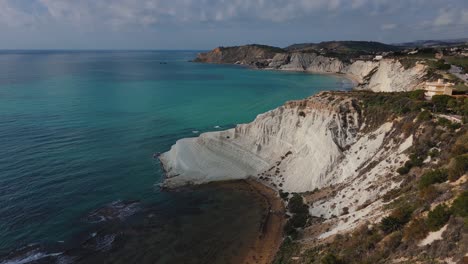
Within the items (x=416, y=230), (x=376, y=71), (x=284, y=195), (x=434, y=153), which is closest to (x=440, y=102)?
(x=434, y=153)

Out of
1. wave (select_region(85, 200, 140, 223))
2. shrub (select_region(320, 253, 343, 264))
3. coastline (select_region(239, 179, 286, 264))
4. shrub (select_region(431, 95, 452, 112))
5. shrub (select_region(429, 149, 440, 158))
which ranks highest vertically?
shrub (select_region(431, 95, 452, 112))

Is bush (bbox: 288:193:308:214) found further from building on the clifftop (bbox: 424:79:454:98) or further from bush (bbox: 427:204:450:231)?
building on the clifftop (bbox: 424:79:454:98)

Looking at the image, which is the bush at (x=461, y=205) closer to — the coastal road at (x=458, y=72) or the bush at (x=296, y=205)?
the bush at (x=296, y=205)

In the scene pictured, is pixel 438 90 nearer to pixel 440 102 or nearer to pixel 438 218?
pixel 440 102

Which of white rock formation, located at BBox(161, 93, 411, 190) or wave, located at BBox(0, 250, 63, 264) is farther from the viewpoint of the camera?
white rock formation, located at BBox(161, 93, 411, 190)

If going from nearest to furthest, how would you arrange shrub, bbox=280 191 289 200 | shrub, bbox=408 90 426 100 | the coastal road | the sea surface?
1. the sea surface
2. shrub, bbox=280 191 289 200
3. shrub, bbox=408 90 426 100
4. the coastal road

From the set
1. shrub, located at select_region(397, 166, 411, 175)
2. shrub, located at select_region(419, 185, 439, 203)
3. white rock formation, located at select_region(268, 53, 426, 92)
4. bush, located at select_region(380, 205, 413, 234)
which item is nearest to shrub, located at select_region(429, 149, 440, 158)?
shrub, located at select_region(397, 166, 411, 175)

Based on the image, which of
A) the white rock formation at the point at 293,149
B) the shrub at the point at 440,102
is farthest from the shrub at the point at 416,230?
the shrub at the point at 440,102
